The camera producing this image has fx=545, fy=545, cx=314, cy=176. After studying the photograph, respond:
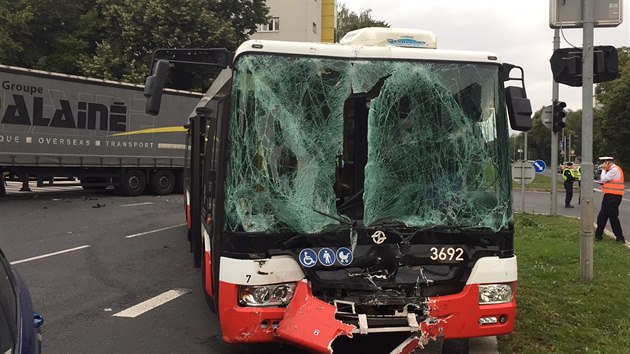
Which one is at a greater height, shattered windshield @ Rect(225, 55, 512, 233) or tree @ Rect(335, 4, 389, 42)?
tree @ Rect(335, 4, 389, 42)

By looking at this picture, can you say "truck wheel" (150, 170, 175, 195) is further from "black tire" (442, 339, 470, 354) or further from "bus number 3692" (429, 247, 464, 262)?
"bus number 3692" (429, 247, 464, 262)

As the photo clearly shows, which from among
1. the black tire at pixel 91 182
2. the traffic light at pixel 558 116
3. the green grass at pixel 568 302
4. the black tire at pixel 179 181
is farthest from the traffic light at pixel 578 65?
the black tire at pixel 179 181

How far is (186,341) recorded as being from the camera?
16.3 ft

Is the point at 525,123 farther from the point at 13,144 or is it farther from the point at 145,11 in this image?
the point at 145,11

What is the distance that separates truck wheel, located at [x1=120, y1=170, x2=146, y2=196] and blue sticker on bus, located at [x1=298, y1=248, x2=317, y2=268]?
17119 mm

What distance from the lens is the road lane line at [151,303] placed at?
5805 mm

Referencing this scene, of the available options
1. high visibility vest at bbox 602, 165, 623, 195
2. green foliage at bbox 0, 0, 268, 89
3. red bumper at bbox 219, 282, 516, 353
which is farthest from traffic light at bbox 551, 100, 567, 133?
green foliage at bbox 0, 0, 268, 89

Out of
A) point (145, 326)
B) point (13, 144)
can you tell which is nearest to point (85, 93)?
point (13, 144)

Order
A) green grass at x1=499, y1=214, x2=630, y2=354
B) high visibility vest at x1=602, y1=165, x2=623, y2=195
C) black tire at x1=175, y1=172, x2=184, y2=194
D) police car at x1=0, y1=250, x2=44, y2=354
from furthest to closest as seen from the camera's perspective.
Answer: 1. black tire at x1=175, y1=172, x2=184, y2=194
2. high visibility vest at x1=602, y1=165, x2=623, y2=195
3. green grass at x1=499, y1=214, x2=630, y2=354
4. police car at x1=0, y1=250, x2=44, y2=354

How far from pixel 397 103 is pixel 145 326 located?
3342 millimetres

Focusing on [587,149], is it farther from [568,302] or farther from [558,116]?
[558,116]

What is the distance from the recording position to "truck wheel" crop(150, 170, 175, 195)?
67.7 feet

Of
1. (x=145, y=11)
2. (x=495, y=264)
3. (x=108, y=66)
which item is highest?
(x=145, y=11)

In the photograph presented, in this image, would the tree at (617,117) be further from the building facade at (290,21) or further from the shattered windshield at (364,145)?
the shattered windshield at (364,145)
